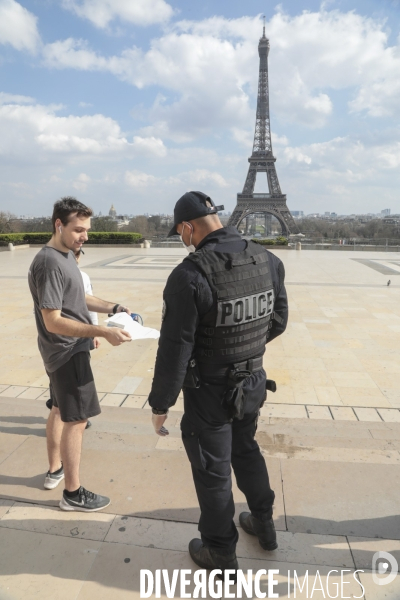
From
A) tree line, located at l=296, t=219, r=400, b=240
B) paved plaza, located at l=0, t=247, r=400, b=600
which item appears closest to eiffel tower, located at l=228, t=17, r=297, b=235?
tree line, located at l=296, t=219, r=400, b=240

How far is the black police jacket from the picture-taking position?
1851 mm

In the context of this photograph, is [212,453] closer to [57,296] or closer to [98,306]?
[57,296]

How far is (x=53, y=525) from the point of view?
2.28m

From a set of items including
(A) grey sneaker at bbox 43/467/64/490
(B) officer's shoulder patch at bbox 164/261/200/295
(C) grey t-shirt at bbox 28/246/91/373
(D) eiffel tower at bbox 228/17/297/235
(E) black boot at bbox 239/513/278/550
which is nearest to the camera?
(B) officer's shoulder patch at bbox 164/261/200/295

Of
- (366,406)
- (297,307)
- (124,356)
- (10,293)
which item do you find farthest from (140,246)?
(366,406)

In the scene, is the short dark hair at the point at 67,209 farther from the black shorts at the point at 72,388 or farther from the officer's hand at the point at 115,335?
the black shorts at the point at 72,388

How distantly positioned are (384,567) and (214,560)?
818mm

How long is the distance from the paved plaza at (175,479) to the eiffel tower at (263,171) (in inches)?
1878

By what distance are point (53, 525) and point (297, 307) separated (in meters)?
6.56

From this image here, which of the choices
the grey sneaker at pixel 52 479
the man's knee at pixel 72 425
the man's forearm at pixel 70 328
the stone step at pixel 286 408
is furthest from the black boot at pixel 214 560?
the stone step at pixel 286 408

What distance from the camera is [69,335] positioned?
2.24 meters

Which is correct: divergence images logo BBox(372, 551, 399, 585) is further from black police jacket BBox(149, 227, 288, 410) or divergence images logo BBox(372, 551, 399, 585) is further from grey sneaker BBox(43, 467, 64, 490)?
grey sneaker BBox(43, 467, 64, 490)

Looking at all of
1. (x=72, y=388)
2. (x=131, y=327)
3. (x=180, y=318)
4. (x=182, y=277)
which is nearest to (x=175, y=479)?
(x=72, y=388)

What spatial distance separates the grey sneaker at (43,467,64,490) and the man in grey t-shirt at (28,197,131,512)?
23 centimetres
